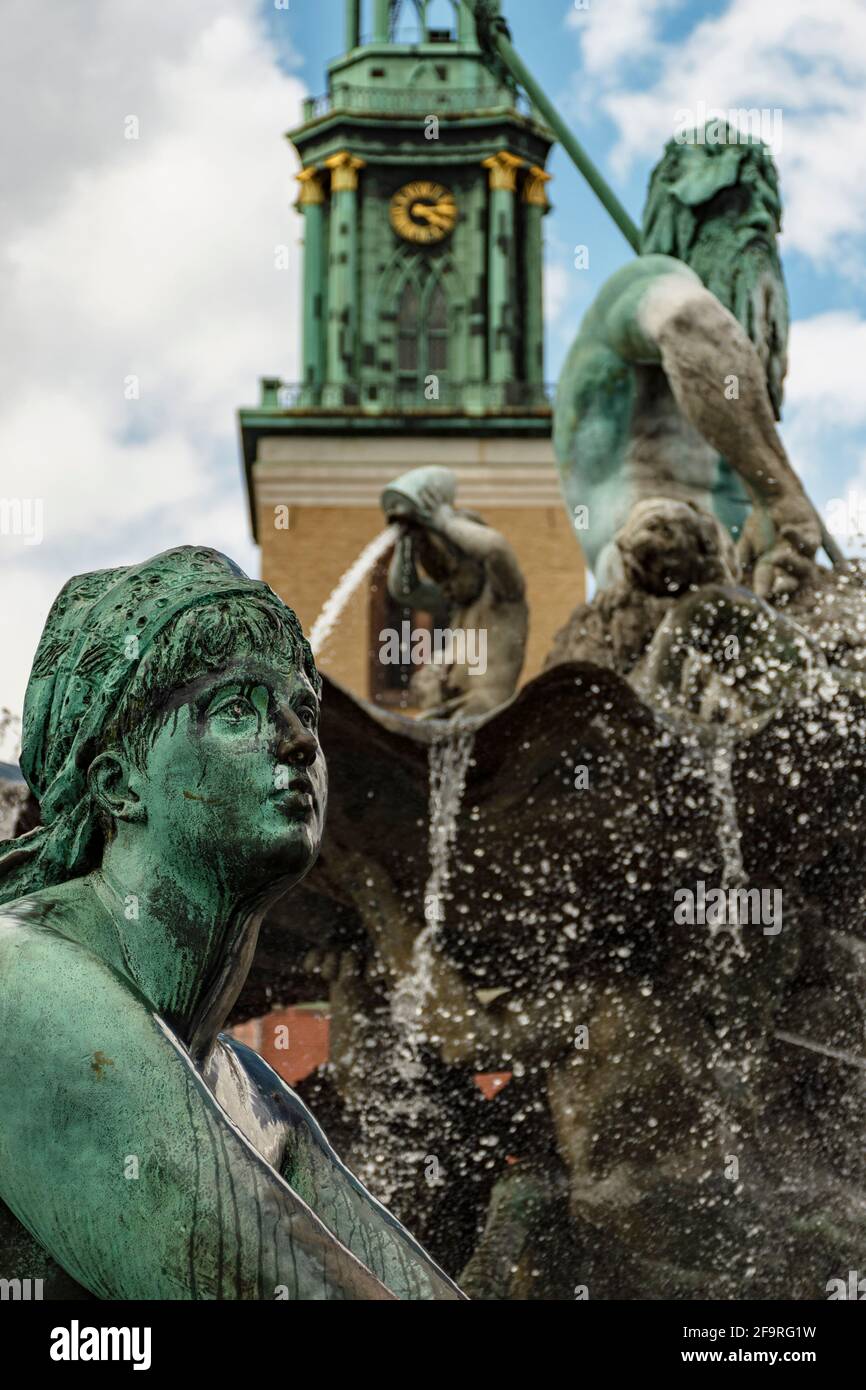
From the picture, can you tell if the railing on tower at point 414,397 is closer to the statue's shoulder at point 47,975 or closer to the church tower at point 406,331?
the church tower at point 406,331

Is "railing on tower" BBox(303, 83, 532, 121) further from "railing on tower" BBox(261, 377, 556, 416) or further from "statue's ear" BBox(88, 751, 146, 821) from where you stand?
"statue's ear" BBox(88, 751, 146, 821)

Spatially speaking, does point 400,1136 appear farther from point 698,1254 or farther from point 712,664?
point 712,664

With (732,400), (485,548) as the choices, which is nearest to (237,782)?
(732,400)

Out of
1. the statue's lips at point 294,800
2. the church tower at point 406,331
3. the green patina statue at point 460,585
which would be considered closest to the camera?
the statue's lips at point 294,800

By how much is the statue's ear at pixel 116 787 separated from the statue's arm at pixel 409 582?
308 inches

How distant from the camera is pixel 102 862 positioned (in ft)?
5.94

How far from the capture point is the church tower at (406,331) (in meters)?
46.8

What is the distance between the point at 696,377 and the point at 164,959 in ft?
21.5

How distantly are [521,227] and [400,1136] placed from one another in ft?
145

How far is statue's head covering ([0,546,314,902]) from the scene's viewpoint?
5.95ft

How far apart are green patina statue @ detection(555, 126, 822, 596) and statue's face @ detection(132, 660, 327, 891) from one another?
6.12 m

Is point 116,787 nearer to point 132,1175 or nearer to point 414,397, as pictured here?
point 132,1175

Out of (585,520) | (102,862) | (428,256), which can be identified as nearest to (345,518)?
(428,256)

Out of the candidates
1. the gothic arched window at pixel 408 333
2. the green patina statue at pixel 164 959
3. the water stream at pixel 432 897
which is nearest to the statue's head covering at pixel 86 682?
the green patina statue at pixel 164 959
